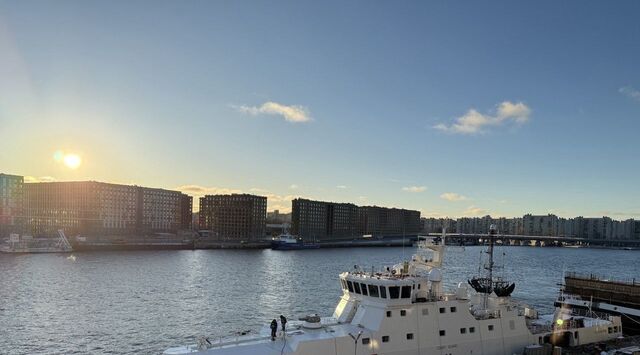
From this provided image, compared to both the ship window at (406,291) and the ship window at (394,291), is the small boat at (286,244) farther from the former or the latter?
the ship window at (394,291)

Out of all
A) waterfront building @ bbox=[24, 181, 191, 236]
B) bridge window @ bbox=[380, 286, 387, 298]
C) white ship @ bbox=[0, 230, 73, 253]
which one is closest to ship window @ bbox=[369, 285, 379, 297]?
bridge window @ bbox=[380, 286, 387, 298]

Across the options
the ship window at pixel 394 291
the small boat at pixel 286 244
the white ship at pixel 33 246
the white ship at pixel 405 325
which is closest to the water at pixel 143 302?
the white ship at pixel 405 325

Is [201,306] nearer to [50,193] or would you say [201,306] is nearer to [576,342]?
[576,342]

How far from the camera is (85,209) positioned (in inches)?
6998

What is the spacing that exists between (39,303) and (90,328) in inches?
582

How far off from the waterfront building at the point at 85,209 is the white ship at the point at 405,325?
561 ft

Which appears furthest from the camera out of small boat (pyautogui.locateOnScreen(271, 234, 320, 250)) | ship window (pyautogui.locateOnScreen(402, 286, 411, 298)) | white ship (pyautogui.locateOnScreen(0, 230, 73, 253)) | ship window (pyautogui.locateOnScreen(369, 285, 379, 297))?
small boat (pyautogui.locateOnScreen(271, 234, 320, 250))

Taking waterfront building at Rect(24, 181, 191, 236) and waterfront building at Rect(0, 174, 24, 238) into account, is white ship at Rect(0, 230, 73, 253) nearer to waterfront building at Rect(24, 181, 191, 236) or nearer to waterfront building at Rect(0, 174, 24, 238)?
waterfront building at Rect(0, 174, 24, 238)

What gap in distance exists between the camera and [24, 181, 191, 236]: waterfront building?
17775 cm

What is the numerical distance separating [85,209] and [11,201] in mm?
24199

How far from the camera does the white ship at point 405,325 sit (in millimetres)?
20953

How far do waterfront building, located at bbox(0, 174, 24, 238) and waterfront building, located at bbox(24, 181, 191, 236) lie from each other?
8.96 m

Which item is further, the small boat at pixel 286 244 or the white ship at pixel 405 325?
the small boat at pixel 286 244

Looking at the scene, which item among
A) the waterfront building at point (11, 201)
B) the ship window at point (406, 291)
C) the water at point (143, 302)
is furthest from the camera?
the waterfront building at point (11, 201)
